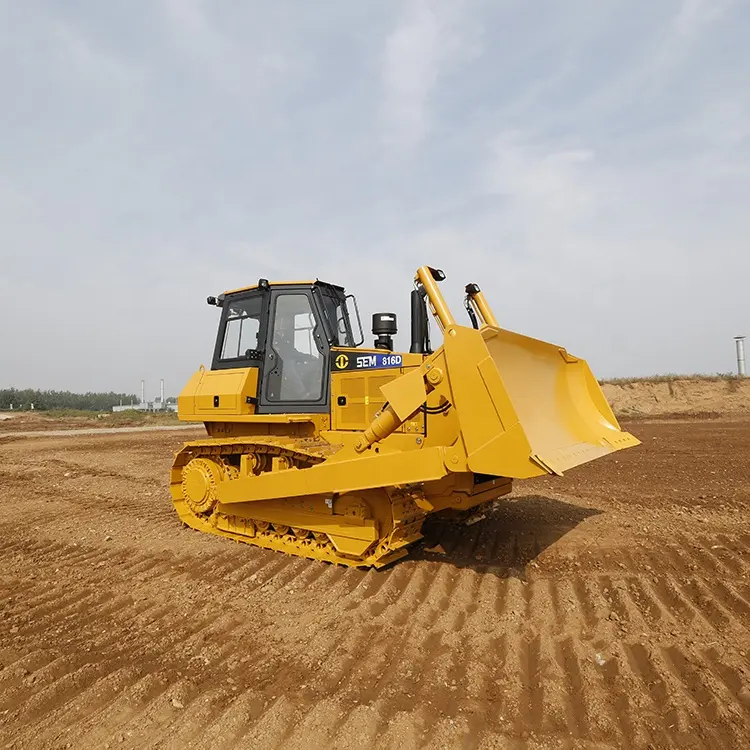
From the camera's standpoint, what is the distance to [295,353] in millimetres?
6570

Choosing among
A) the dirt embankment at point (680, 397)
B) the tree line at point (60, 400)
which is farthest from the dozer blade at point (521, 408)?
the tree line at point (60, 400)

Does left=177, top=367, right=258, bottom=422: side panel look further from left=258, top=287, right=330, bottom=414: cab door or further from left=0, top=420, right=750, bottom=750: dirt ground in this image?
left=0, top=420, right=750, bottom=750: dirt ground

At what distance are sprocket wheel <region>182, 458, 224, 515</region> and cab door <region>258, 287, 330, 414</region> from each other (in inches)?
39.5

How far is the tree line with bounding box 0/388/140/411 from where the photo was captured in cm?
6594

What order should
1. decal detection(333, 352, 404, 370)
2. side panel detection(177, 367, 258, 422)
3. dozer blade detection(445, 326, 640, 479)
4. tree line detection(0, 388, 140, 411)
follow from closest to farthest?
dozer blade detection(445, 326, 640, 479) → decal detection(333, 352, 404, 370) → side panel detection(177, 367, 258, 422) → tree line detection(0, 388, 140, 411)

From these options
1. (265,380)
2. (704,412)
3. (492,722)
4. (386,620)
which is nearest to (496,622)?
(386,620)

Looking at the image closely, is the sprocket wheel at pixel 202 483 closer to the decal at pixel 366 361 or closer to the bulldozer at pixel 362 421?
the bulldozer at pixel 362 421

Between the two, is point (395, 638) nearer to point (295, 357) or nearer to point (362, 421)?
point (362, 421)

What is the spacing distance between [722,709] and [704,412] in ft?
82.0

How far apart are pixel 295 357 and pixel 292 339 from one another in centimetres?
23

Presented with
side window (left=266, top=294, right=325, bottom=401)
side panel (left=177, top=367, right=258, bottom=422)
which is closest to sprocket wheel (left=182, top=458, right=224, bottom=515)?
side panel (left=177, top=367, right=258, bottom=422)

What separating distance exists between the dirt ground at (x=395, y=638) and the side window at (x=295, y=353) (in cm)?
188

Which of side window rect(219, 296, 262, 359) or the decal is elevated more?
side window rect(219, 296, 262, 359)

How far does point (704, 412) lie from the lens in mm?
24266
